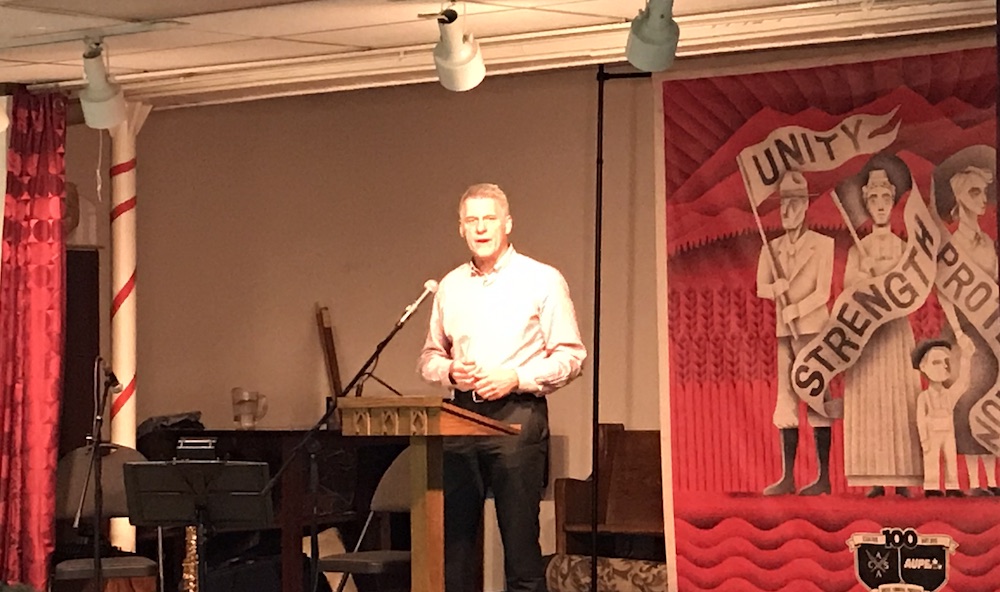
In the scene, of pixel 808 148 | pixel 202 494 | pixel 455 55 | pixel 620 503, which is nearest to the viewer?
pixel 455 55

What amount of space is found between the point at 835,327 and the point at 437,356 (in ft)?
5.06

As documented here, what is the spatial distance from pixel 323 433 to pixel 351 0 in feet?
8.06

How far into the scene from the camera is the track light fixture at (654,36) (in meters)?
4.57

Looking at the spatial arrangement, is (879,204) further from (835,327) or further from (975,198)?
(835,327)

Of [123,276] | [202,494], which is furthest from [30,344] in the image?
[202,494]

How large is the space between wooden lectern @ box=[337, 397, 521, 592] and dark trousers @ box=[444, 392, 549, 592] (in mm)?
273

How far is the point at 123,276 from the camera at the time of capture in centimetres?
672

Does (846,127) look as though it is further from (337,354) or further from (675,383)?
(337,354)

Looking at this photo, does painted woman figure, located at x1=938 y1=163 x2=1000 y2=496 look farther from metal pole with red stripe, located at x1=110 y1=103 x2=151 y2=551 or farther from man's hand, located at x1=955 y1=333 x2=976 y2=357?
metal pole with red stripe, located at x1=110 y1=103 x2=151 y2=551

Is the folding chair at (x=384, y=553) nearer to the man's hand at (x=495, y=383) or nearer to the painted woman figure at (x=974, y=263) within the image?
the man's hand at (x=495, y=383)

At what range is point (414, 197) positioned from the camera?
7.71 meters

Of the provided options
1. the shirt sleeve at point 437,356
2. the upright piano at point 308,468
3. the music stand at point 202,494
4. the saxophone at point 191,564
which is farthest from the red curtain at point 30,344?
the shirt sleeve at point 437,356

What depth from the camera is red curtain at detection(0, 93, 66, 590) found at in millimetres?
6273

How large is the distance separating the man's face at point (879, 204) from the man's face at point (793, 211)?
0.24 meters
